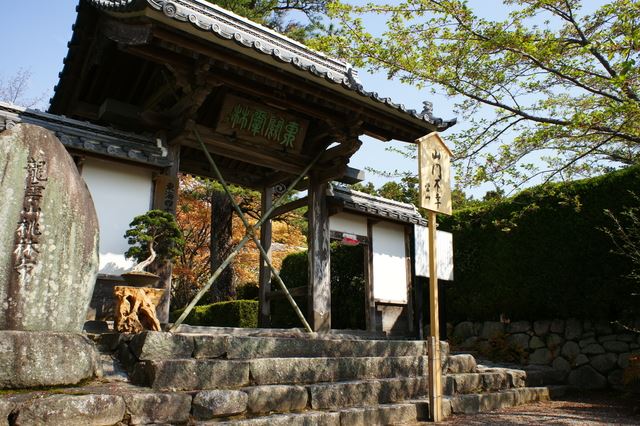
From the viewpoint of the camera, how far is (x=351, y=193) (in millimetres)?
10000

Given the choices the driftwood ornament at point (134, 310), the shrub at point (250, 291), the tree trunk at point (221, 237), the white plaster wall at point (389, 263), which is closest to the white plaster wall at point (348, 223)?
the white plaster wall at point (389, 263)

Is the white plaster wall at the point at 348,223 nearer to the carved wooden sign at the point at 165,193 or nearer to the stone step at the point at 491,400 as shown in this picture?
the carved wooden sign at the point at 165,193

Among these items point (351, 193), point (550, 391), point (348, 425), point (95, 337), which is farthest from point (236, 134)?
point (550, 391)

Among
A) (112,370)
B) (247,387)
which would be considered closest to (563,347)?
(247,387)

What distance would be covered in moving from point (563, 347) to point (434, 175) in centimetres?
639

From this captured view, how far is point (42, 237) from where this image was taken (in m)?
4.47

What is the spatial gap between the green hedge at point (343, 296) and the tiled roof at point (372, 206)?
9.60 feet

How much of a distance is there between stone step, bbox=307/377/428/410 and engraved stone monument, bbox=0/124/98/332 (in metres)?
2.48

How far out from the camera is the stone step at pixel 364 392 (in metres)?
5.41

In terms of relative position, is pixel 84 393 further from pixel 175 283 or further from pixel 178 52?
pixel 175 283

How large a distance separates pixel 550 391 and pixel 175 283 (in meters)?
16.0

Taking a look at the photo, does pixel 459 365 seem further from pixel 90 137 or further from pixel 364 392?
pixel 90 137

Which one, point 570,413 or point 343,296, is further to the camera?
point 343,296

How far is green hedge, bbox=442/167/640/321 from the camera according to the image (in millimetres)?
9750
